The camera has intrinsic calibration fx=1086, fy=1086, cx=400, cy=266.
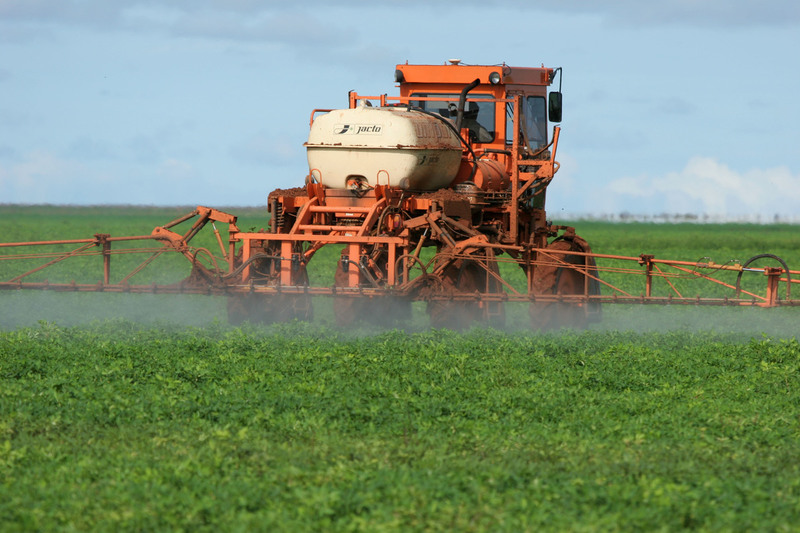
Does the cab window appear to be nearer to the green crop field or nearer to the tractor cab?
the tractor cab

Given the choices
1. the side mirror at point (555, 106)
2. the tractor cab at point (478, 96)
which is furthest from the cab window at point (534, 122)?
the side mirror at point (555, 106)

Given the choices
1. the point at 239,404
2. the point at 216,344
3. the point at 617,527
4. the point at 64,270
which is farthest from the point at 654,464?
the point at 64,270

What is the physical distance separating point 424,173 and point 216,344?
3895 millimetres

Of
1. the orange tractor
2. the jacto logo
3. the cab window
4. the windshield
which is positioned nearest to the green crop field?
the orange tractor

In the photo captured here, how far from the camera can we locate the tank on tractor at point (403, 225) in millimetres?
13273

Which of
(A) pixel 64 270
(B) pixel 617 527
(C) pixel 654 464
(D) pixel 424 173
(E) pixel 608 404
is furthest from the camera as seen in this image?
(A) pixel 64 270

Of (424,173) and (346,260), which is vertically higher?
(424,173)

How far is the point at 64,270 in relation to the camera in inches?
1060

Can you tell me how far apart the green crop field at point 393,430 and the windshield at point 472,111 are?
13.2 ft

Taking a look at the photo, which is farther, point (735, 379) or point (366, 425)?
point (735, 379)

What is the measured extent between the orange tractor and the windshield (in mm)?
370

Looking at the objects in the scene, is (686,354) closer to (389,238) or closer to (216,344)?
(389,238)

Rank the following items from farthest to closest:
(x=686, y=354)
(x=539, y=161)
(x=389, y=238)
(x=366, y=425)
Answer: (x=539, y=161) < (x=389, y=238) < (x=686, y=354) < (x=366, y=425)

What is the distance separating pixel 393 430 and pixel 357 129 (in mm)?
6478
